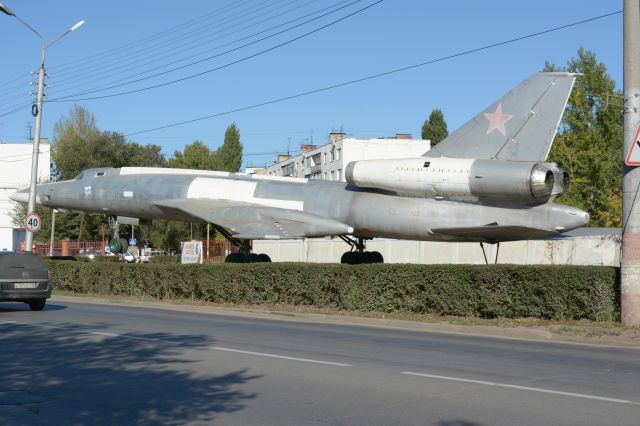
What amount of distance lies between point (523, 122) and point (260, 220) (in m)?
9.46

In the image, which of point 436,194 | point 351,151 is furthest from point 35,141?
point 351,151

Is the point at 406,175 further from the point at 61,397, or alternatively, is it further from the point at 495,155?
the point at 61,397

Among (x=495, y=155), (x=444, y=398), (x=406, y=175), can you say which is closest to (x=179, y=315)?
(x=406, y=175)

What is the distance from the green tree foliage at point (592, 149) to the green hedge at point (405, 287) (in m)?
26.5

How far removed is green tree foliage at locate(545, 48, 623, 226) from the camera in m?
45.3

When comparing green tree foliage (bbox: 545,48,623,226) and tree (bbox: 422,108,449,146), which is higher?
tree (bbox: 422,108,449,146)

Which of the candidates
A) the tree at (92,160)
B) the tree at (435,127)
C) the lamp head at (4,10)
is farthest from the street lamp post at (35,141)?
the tree at (435,127)

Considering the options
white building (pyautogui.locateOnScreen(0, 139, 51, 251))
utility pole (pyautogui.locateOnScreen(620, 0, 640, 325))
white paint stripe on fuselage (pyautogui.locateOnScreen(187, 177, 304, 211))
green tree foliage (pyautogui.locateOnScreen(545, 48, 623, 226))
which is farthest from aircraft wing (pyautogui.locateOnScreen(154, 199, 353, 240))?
white building (pyautogui.locateOnScreen(0, 139, 51, 251))

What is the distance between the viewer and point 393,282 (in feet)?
66.8

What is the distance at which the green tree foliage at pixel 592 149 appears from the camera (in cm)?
4534

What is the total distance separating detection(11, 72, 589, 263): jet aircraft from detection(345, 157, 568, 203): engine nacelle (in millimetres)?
27

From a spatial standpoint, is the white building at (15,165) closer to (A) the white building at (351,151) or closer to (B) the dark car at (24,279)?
(A) the white building at (351,151)

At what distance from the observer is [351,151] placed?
86375 mm

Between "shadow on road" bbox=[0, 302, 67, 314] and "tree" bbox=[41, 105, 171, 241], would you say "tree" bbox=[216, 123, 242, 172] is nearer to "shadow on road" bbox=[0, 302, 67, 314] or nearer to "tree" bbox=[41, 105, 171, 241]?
"tree" bbox=[41, 105, 171, 241]
